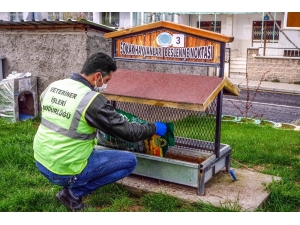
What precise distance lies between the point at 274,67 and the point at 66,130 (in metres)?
17.3

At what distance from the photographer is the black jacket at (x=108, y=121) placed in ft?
10.6

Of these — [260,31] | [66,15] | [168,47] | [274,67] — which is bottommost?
[274,67]

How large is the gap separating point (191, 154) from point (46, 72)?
4.03 m

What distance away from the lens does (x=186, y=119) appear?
5281mm

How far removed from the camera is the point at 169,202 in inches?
150

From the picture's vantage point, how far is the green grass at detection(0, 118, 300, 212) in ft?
12.4

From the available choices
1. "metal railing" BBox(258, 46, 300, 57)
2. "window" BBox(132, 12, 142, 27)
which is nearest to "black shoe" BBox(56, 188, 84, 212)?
"metal railing" BBox(258, 46, 300, 57)

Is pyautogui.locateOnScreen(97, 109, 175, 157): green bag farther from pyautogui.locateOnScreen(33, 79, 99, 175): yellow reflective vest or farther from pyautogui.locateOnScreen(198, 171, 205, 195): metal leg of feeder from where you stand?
pyautogui.locateOnScreen(33, 79, 99, 175): yellow reflective vest

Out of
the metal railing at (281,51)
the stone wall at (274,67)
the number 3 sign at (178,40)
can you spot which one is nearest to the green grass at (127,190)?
the number 3 sign at (178,40)

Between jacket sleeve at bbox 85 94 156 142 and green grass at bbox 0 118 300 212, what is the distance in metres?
0.77

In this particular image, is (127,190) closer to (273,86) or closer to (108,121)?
(108,121)

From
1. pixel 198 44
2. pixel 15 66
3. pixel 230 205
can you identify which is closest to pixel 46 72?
pixel 15 66

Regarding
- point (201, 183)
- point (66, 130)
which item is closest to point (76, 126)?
point (66, 130)

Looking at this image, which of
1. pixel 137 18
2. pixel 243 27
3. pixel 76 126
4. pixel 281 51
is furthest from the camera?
pixel 137 18
